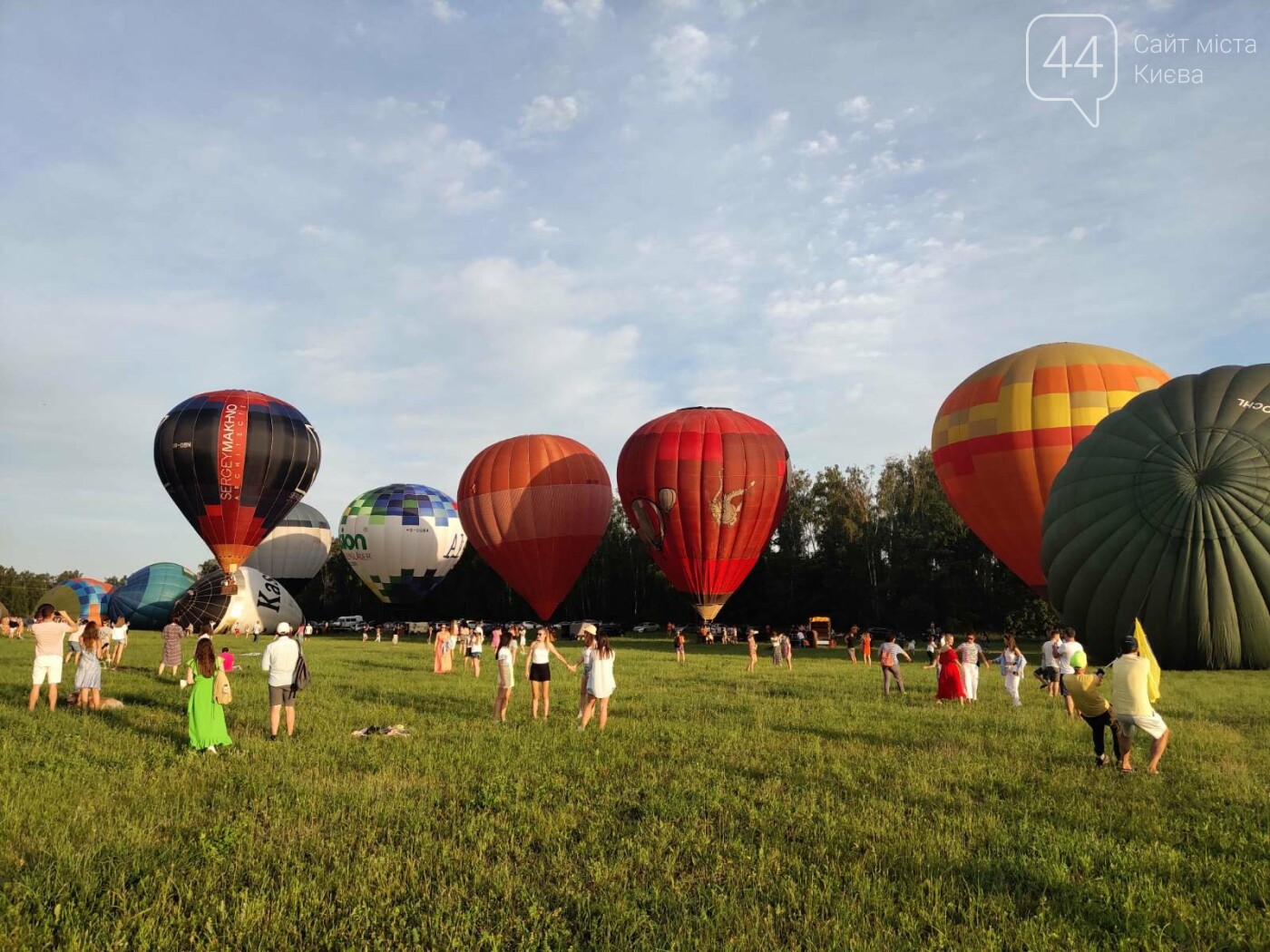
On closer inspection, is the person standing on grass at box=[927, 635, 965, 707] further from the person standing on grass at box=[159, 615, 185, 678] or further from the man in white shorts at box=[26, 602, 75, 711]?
the person standing on grass at box=[159, 615, 185, 678]

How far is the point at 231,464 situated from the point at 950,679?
3487 centimetres

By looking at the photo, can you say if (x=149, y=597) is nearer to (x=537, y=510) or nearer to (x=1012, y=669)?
(x=537, y=510)

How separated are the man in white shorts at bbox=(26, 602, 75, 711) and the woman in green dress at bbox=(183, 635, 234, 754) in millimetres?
3908

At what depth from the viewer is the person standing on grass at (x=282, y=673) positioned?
10836mm

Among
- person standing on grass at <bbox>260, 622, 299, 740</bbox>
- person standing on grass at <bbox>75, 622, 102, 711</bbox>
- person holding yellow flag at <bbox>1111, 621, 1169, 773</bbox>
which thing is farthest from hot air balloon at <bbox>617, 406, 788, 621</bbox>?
person holding yellow flag at <bbox>1111, 621, 1169, 773</bbox>

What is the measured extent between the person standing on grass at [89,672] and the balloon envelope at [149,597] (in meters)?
46.5

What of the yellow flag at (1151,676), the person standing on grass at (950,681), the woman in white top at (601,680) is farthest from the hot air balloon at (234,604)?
the yellow flag at (1151,676)

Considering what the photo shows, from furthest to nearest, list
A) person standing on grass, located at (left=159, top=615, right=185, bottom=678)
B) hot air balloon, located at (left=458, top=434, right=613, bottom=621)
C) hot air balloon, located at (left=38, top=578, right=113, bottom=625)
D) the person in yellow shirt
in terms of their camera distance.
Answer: hot air balloon, located at (left=38, top=578, right=113, bottom=625) < hot air balloon, located at (left=458, top=434, right=613, bottom=621) < person standing on grass, located at (left=159, top=615, right=185, bottom=678) < the person in yellow shirt

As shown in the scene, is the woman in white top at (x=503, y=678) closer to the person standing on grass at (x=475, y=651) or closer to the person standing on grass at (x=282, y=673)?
the person standing on grass at (x=282, y=673)

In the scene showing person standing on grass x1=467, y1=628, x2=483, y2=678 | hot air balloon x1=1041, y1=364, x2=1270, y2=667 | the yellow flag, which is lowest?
person standing on grass x1=467, y1=628, x2=483, y2=678

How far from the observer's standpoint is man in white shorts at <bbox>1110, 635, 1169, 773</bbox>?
915 cm

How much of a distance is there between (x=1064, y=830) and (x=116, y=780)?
28.6 ft

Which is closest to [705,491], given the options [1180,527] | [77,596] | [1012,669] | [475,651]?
[475,651]

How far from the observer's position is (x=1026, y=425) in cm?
3170
